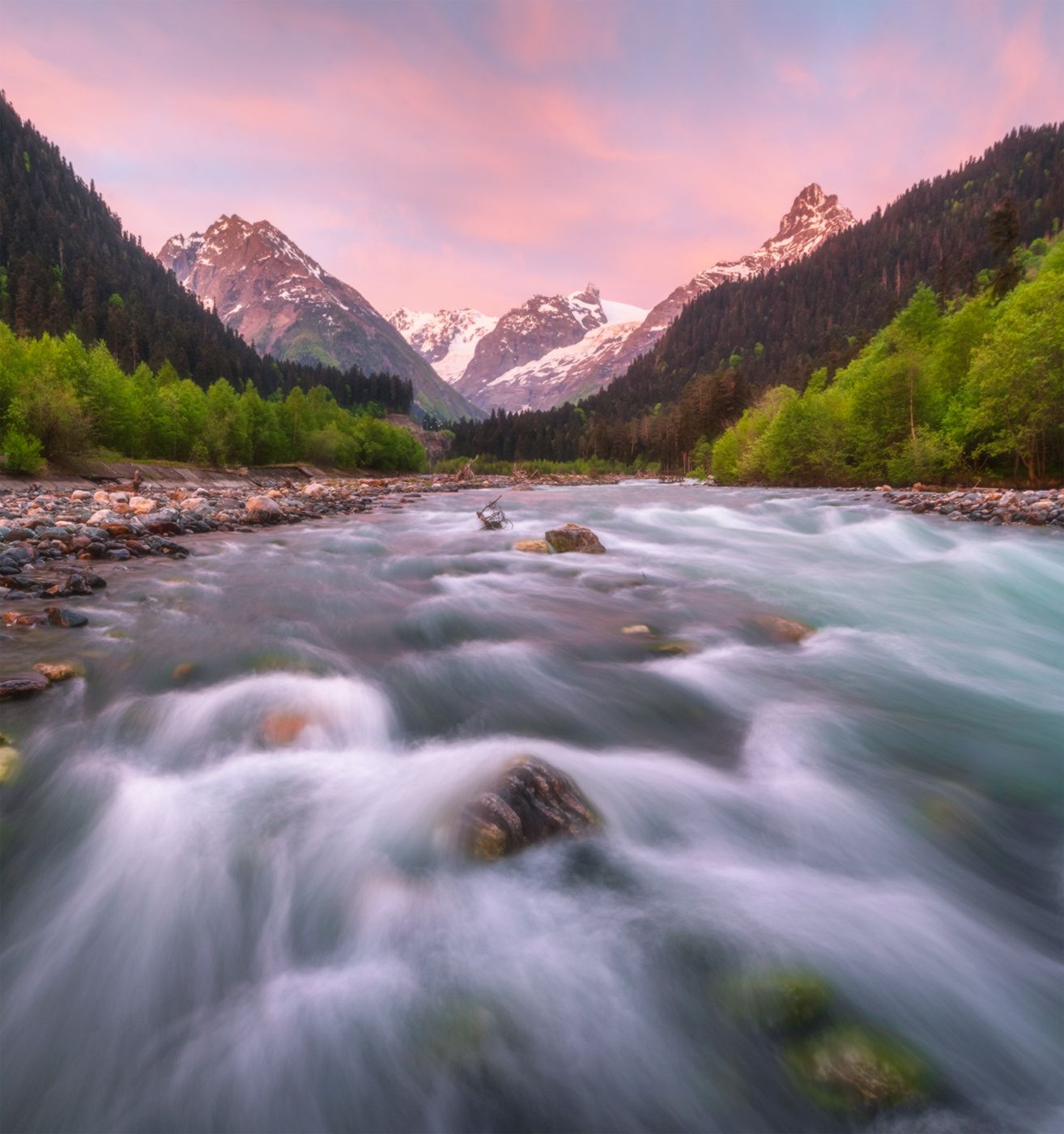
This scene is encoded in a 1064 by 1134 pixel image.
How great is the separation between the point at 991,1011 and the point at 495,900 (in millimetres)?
2314

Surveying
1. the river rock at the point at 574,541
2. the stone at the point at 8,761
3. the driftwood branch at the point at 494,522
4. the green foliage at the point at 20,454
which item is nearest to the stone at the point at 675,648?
the stone at the point at 8,761

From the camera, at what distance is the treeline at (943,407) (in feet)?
79.8

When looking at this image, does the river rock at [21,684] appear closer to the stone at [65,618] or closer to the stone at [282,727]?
the stone at [65,618]

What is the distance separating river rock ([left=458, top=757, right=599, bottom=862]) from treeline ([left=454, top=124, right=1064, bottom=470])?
312 feet

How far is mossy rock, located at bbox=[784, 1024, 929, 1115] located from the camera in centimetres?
206

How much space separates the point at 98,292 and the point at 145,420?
3400 inches

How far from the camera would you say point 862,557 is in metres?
14.5

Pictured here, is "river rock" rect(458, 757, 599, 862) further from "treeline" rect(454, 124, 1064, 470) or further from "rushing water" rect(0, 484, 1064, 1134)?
"treeline" rect(454, 124, 1064, 470)

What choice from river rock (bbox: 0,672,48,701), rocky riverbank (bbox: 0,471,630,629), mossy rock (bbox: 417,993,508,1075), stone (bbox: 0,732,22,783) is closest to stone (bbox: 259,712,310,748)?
stone (bbox: 0,732,22,783)

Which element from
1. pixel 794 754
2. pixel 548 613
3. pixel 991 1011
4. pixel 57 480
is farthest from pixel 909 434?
pixel 57 480

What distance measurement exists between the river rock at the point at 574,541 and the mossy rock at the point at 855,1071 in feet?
39.8

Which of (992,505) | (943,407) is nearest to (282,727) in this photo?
(992,505)

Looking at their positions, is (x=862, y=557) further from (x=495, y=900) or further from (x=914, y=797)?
(x=495, y=900)

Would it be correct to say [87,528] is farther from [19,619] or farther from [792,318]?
[792,318]
